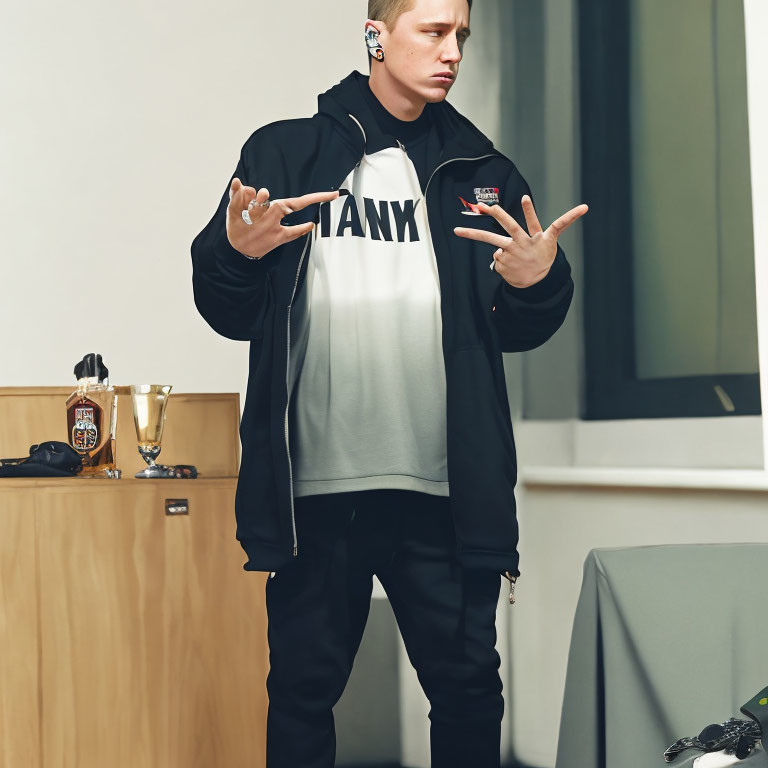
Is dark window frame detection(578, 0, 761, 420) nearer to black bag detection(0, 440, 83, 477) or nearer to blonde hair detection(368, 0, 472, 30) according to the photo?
blonde hair detection(368, 0, 472, 30)

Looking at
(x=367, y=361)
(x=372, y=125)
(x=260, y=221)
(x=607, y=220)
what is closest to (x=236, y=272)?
(x=260, y=221)

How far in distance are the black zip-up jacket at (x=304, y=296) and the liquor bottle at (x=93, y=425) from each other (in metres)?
0.62

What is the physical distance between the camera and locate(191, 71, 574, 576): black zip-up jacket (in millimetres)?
1268

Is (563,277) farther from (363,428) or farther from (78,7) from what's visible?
(78,7)

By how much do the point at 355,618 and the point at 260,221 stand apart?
58cm

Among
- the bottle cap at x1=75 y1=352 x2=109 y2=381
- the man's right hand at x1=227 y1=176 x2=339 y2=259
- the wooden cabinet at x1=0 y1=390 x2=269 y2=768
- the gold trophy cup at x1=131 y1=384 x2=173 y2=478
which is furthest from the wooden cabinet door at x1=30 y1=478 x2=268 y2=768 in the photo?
the man's right hand at x1=227 y1=176 x2=339 y2=259

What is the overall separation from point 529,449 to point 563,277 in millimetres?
1077

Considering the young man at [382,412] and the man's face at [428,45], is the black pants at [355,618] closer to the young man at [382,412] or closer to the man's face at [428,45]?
the young man at [382,412]

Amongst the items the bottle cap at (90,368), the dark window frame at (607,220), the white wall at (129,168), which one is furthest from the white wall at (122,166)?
the dark window frame at (607,220)

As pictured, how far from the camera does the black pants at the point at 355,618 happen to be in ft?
4.24

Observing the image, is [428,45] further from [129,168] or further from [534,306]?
[129,168]

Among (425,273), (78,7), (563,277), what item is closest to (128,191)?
(78,7)

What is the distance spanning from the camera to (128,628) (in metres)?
1.74

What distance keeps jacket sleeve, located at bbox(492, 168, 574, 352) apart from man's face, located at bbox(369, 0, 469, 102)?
30 cm
